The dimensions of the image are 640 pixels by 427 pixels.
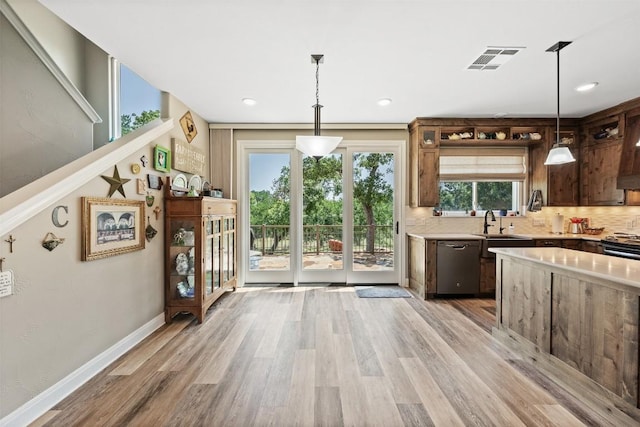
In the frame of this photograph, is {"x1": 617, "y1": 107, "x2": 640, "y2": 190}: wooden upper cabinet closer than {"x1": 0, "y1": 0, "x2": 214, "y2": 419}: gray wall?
No

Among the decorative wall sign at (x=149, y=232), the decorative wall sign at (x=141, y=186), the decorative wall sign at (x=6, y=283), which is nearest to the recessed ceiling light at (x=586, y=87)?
the decorative wall sign at (x=141, y=186)

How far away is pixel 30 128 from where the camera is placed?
8.77 feet

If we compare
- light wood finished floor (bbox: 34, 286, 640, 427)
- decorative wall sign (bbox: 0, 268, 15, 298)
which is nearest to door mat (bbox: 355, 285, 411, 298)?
light wood finished floor (bbox: 34, 286, 640, 427)

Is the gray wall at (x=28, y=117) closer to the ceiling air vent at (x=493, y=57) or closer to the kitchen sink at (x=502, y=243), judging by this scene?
the ceiling air vent at (x=493, y=57)

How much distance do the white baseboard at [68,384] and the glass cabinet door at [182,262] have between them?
21.3 inches

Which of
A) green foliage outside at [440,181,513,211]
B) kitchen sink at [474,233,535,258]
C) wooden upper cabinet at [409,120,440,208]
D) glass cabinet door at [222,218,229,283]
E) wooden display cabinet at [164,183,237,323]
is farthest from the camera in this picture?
green foliage outside at [440,181,513,211]

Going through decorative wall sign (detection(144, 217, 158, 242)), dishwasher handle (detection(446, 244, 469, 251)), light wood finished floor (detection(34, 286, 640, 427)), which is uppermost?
decorative wall sign (detection(144, 217, 158, 242))

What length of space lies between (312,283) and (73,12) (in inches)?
162

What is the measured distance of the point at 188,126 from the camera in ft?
13.0

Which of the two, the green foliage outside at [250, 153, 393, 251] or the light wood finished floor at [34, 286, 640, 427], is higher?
the green foliage outside at [250, 153, 393, 251]

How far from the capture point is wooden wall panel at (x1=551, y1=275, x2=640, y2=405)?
171 cm

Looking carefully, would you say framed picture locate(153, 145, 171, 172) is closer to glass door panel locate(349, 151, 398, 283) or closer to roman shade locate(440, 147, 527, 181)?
glass door panel locate(349, 151, 398, 283)

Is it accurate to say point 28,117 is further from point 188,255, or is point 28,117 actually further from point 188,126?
point 188,255

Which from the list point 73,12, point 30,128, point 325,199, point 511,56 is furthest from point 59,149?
point 511,56
